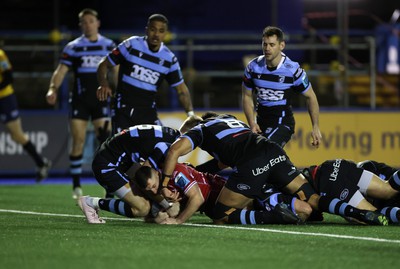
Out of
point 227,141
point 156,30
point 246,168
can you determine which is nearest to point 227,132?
point 227,141

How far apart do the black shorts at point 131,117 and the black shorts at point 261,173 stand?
2.37 metres

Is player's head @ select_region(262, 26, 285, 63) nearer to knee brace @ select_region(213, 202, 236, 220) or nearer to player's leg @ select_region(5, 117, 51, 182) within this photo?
knee brace @ select_region(213, 202, 236, 220)

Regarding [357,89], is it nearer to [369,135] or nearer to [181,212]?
[369,135]

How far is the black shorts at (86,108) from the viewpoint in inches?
525

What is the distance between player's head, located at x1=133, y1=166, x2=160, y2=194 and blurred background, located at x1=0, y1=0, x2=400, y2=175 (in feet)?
27.5

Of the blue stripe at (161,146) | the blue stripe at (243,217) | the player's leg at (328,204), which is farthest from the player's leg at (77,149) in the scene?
the player's leg at (328,204)

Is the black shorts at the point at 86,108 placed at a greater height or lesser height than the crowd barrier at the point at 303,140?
greater

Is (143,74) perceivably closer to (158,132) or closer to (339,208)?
(158,132)

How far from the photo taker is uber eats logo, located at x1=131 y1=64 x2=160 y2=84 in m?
11.7

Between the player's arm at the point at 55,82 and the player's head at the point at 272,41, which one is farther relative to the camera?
the player's arm at the point at 55,82

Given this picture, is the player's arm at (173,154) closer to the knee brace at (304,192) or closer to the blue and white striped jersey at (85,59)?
the knee brace at (304,192)

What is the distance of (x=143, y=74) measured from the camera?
1172cm

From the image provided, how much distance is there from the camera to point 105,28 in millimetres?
27125

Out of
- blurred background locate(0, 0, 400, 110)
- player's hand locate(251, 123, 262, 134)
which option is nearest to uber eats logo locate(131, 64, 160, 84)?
player's hand locate(251, 123, 262, 134)
